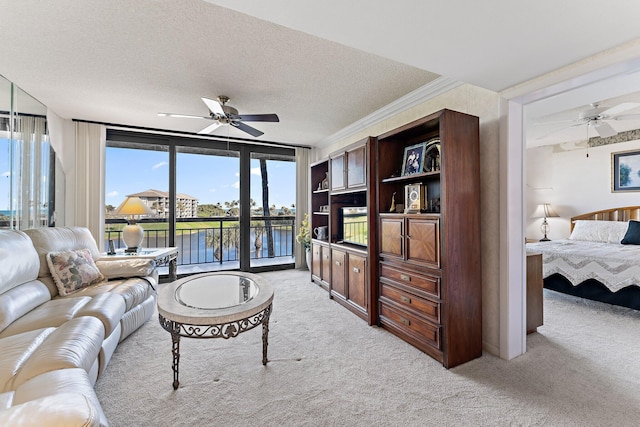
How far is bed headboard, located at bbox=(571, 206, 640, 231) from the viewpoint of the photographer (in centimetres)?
447

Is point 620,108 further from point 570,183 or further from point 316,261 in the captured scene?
point 316,261

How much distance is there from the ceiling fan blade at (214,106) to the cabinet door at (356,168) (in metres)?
1.48

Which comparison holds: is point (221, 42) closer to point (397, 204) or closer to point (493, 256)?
point (397, 204)

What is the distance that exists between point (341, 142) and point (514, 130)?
107 inches

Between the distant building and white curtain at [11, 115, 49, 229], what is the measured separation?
3.58ft

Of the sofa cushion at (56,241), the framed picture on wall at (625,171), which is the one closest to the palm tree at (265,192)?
the sofa cushion at (56,241)

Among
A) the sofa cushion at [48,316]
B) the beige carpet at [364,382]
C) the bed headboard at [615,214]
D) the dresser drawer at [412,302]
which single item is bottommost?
the beige carpet at [364,382]

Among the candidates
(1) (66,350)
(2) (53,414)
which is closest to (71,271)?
(1) (66,350)

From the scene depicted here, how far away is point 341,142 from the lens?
4598 millimetres

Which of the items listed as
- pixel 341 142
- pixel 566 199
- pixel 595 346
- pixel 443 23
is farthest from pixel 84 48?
pixel 566 199

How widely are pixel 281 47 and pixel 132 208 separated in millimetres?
2600

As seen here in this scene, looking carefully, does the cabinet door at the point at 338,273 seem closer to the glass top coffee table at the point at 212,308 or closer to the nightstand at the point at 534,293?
the glass top coffee table at the point at 212,308

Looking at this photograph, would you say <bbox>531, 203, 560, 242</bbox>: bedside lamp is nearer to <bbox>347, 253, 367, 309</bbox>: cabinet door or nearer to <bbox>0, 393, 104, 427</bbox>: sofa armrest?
<bbox>347, 253, 367, 309</bbox>: cabinet door

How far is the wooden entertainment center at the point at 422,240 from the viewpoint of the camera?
7.06ft
